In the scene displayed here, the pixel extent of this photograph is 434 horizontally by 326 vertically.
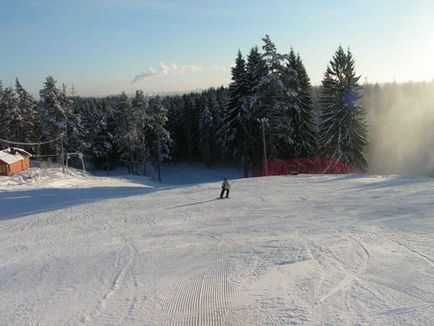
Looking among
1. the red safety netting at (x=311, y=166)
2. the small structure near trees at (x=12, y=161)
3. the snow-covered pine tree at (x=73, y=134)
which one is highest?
→ the snow-covered pine tree at (x=73, y=134)

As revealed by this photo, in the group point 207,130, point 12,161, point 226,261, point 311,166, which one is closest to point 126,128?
point 207,130

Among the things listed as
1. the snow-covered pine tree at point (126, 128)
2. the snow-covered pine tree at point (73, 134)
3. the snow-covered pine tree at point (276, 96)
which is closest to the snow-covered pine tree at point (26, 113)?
the snow-covered pine tree at point (73, 134)

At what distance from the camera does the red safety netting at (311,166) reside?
41.5 m

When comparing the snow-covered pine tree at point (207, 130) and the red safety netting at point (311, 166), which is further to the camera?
the snow-covered pine tree at point (207, 130)

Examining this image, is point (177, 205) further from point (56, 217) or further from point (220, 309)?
point (220, 309)

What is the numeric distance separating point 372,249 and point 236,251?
3.72m

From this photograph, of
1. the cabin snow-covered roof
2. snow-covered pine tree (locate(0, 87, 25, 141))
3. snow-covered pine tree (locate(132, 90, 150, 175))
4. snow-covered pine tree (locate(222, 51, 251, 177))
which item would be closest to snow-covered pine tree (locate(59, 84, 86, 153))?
snow-covered pine tree (locate(0, 87, 25, 141))

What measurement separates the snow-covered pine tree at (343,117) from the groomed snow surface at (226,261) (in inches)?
792

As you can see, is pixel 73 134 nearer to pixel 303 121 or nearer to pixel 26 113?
pixel 26 113

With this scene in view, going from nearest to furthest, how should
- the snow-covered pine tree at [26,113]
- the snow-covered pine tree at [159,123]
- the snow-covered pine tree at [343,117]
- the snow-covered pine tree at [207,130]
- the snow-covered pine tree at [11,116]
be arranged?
the snow-covered pine tree at [343,117] < the snow-covered pine tree at [11,116] < the snow-covered pine tree at [26,113] < the snow-covered pine tree at [159,123] < the snow-covered pine tree at [207,130]

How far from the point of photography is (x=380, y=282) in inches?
371

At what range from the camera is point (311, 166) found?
4225 cm

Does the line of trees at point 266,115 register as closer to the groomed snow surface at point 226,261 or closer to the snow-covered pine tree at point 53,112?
the snow-covered pine tree at point 53,112

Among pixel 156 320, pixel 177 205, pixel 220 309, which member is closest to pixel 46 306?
pixel 156 320
